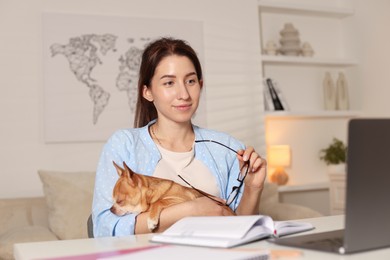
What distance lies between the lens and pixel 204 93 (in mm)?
3908

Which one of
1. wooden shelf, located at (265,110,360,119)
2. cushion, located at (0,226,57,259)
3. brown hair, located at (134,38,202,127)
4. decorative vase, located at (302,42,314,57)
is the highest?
decorative vase, located at (302,42,314,57)

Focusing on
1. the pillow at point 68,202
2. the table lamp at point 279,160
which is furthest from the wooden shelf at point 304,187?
the pillow at point 68,202

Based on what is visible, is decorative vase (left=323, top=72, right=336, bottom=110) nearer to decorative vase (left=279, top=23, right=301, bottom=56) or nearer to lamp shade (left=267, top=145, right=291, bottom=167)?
decorative vase (left=279, top=23, right=301, bottom=56)

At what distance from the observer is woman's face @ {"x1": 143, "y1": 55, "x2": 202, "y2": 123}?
69.6 inches

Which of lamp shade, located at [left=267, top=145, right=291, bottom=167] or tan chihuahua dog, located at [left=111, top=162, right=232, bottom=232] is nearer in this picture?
tan chihuahua dog, located at [left=111, top=162, right=232, bottom=232]

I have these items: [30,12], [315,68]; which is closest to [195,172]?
[30,12]

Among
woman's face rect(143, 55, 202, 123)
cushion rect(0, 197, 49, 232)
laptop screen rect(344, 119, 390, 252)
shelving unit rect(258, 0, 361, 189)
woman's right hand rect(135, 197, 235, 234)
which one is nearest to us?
laptop screen rect(344, 119, 390, 252)

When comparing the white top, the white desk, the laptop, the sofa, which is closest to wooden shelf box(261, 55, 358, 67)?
the sofa

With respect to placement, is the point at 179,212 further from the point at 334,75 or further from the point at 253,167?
the point at 334,75

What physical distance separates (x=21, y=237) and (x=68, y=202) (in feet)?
1.22

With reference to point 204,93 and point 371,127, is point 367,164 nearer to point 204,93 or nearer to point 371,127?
point 371,127

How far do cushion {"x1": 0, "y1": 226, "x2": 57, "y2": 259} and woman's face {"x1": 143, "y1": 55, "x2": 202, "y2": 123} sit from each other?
49.4 inches

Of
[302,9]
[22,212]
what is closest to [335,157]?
[302,9]

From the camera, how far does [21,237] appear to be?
8.87 ft
